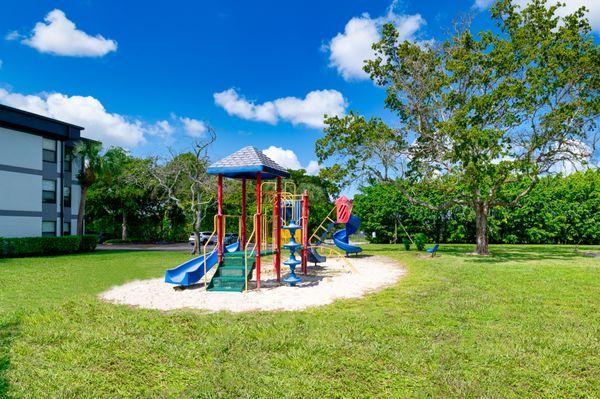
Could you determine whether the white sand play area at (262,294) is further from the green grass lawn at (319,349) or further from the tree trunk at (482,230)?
the tree trunk at (482,230)

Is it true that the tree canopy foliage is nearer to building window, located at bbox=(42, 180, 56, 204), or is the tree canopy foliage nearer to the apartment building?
the apartment building

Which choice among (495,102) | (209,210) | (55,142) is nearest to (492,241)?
(495,102)

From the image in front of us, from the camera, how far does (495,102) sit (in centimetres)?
1550

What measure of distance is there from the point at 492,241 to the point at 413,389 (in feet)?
83.6

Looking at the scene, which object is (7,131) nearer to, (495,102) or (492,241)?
(495,102)

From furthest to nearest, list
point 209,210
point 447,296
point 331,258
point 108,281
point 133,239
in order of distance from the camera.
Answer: point 133,239 → point 209,210 → point 331,258 → point 108,281 → point 447,296

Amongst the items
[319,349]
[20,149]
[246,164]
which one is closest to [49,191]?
[20,149]

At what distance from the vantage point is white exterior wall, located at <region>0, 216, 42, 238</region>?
63.9ft

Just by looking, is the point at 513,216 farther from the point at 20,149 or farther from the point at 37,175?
the point at 20,149

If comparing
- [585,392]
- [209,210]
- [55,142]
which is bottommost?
[585,392]

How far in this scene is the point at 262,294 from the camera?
339 inches

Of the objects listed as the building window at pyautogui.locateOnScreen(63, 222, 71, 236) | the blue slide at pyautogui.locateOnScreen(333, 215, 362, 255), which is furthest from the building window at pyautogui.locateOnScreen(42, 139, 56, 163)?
the blue slide at pyautogui.locateOnScreen(333, 215, 362, 255)

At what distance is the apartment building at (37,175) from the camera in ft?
64.2

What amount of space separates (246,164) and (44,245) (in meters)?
15.7
